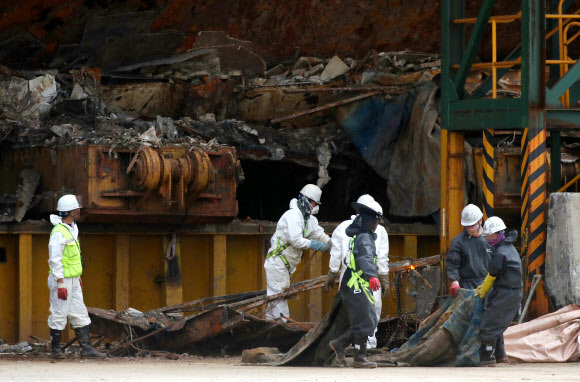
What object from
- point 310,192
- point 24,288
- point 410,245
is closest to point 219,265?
point 310,192

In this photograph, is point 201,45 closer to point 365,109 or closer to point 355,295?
point 365,109

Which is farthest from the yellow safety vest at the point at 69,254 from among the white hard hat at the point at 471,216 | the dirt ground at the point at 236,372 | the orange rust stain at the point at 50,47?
the orange rust stain at the point at 50,47

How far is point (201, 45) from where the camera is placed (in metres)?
18.4

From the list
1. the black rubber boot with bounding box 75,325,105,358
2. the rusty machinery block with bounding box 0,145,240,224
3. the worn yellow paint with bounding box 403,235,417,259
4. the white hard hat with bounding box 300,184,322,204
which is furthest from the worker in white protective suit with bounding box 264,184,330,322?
the worn yellow paint with bounding box 403,235,417,259

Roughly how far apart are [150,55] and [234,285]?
165 inches

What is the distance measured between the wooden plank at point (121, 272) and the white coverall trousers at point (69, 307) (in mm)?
2266

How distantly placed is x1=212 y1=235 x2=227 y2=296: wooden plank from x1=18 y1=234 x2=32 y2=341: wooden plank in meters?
2.40

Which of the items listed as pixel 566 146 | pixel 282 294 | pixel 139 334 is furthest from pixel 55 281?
pixel 566 146

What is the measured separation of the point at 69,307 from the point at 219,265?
3372 mm

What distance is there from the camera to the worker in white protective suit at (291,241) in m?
13.7

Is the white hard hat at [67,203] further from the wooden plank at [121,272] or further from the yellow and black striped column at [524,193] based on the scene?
the yellow and black striped column at [524,193]

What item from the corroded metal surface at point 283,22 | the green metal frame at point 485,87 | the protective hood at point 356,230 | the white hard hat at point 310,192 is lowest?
the protective hood at point 356,230

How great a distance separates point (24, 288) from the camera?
1431cm

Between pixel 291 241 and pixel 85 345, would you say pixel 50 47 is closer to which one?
pixel 291 241
